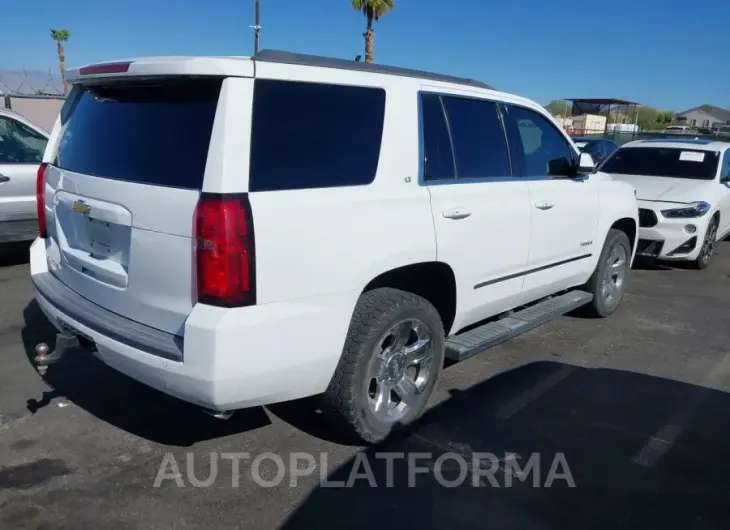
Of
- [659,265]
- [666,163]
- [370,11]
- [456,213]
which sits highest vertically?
[370,11]

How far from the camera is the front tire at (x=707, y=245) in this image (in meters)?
8.40

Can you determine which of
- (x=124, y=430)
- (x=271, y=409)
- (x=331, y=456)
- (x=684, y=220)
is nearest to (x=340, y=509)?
(x=331, y=456)

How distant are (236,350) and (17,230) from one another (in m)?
5.18

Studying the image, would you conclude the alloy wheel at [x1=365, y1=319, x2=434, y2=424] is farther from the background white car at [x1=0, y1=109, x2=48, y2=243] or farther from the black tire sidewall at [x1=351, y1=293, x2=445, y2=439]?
the background white car at [x1=0, y1=109, x2=48, y2=243]

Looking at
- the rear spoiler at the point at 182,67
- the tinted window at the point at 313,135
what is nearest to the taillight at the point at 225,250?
the tinted window at the point at 313,135

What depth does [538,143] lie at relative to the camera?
16.1 feet

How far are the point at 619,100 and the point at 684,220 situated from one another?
3791cm

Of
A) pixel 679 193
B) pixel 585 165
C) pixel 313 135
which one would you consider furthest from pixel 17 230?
pixel 679 193

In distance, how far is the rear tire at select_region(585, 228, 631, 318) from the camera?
5738 millimetres

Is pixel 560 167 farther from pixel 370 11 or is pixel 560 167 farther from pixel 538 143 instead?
pixel 370 11

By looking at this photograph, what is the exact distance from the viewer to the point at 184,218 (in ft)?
9.13

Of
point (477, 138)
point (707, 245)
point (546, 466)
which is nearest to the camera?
point (546, 466)

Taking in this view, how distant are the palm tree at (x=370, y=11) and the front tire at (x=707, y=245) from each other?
19.1 meters

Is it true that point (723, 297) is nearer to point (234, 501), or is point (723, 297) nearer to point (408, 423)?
point (408, 423)
